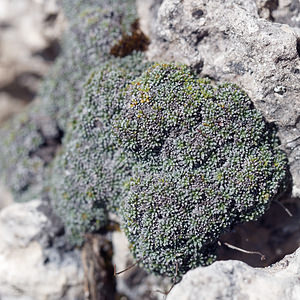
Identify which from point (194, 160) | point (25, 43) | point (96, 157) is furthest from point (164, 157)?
point (25, 43)

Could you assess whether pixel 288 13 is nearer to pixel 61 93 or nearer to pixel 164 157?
pixel 164 157

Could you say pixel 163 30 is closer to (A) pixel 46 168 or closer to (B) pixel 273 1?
(B) pixel 273 1

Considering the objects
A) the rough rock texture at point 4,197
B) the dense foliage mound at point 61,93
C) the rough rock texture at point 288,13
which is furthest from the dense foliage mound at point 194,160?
the rough rock texture at point 4,197

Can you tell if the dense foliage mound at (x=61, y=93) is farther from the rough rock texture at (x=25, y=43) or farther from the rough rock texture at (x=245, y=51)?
the rough rock texture at (x=245, y=51)

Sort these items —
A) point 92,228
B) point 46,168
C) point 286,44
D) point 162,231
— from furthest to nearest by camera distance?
point 46,168
point 92,228
point 162,231
point 286,44

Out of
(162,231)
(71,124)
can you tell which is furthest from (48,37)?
(162,231)

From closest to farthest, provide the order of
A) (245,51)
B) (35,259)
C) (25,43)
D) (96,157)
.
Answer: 1. (245,51)
2. (96,157)
3. (35,259)
4. (25,43)
